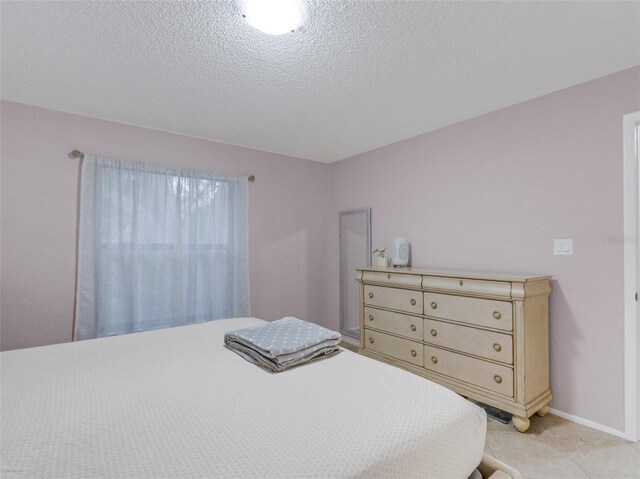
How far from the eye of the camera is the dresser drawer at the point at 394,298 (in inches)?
111

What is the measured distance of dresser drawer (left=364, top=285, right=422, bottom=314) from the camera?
2.82 metres

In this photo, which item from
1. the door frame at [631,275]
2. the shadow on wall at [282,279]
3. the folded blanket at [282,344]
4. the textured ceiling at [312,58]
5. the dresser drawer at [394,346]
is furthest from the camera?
the shadow on wall at [282,279]

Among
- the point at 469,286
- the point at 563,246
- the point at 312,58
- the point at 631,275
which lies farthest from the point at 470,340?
the point at 312,58

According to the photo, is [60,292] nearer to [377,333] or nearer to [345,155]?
[377,333]

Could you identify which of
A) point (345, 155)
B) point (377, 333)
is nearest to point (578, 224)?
point (377, 333)

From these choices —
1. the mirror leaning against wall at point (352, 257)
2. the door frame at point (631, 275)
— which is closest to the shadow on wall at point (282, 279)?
the mirror leaning against wall at point (352, 257)

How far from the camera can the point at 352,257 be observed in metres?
4.14

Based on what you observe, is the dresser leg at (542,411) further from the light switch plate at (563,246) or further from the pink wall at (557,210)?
the light switch plate at (563,246)

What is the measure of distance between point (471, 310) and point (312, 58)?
2.04 meters

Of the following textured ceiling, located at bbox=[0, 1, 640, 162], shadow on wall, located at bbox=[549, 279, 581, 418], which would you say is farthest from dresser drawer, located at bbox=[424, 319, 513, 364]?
textured ceiling, located at bbox=[0, 1, 640, 162]

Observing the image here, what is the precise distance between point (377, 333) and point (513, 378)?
1219mm

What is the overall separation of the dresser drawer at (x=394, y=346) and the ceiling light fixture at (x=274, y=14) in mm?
2479

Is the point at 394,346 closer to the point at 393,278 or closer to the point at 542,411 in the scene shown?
the point at 393,278

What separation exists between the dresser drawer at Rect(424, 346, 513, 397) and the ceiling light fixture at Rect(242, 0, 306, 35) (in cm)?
245
